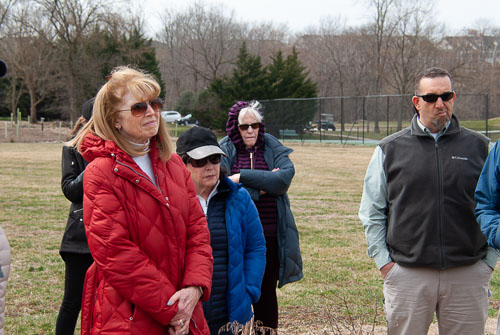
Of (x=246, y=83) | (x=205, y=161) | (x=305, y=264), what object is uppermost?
(x=246, y=83)

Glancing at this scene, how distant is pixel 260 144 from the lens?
4344 millimetres

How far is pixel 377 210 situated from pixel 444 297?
669 mm

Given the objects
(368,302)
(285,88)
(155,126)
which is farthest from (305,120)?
(155,126)

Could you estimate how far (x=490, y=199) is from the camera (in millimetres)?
2980

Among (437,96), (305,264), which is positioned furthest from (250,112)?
(305,264)

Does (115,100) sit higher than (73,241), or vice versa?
(115,100)

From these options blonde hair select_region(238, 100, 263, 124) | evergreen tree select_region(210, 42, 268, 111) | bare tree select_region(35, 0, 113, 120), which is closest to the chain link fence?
evergreen tree select_region(210, 42, 268, 111)

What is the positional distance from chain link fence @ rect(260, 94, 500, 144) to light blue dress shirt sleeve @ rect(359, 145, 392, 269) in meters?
31.0

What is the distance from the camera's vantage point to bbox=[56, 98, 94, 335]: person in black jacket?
3.75m

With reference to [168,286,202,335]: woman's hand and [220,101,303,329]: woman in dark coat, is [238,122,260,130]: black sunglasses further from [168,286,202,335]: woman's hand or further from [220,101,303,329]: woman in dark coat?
[168,286,202,335]: woman's hand

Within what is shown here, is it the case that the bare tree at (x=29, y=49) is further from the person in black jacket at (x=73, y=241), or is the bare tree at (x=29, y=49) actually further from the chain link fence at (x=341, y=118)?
the person in black jacket at (x=73, y=241)

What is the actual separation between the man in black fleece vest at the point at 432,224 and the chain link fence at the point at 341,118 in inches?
1220

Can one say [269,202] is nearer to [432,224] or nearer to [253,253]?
→ [253,253]

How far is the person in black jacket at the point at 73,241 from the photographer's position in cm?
375
